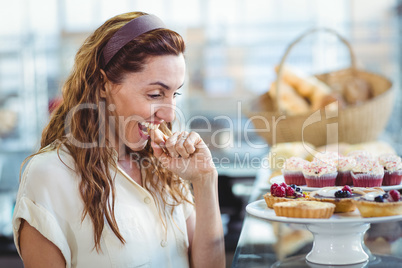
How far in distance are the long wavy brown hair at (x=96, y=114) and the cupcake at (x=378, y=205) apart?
1.88 feet

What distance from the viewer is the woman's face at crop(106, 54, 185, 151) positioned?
4.20 ft

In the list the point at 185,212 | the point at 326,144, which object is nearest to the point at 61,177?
the point at 185,212

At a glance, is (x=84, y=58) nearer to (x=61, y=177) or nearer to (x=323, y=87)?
(x=61, y=177)

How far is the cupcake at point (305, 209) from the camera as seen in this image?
3.38 ft

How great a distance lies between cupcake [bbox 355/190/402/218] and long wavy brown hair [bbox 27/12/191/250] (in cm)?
57

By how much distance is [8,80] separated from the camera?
4137 millimetres

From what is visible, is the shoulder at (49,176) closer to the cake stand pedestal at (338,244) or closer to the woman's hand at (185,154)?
the woman's hand at (185,154)

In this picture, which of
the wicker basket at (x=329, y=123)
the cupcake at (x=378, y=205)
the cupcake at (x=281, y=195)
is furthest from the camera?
the wicker basket at (x=329, y=123)

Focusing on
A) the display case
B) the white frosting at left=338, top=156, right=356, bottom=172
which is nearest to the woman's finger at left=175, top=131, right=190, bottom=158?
the white frosting at left=338, top=156, right=356, bottom=172

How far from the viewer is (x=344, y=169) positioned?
1477 mm

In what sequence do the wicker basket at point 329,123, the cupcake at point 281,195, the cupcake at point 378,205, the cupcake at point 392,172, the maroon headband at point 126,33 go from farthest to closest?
the wicker basket at point 329,123 → the cupcake at point 392,172 → the maroon headband at point 126,33 → the cupcake at point 281,195 → the cupcake at point 378,205

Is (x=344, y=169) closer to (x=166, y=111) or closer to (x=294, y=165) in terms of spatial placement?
(x=294, y=165)

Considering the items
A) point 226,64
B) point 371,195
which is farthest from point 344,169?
point 226,64

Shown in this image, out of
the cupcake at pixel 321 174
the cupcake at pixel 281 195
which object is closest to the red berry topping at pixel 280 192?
the cupcake at pixel 281 195
